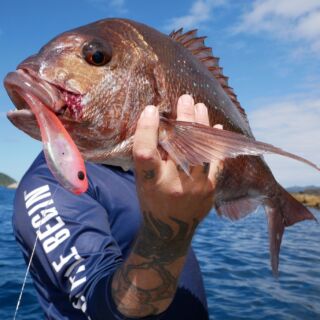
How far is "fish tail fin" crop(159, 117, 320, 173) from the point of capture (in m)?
1.74

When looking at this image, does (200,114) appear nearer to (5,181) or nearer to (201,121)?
(201,121)

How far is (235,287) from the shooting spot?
24.0ft

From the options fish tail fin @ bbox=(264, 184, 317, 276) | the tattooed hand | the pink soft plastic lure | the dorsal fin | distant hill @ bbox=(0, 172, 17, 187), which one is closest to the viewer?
the pink soft plastic lure

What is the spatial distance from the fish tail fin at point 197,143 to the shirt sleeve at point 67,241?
34.6 inches

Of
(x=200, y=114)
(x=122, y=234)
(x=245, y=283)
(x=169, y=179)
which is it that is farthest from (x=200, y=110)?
(x=245, y=283)

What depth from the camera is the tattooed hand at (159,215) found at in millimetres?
1842

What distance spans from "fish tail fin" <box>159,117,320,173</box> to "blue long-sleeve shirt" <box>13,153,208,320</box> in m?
0.68

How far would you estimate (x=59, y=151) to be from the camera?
4.98 ft

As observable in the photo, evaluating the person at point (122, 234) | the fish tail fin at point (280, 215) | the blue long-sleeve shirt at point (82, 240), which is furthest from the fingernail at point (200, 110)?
the fish tail fin at point (280, 215)

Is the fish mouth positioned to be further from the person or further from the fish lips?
the person

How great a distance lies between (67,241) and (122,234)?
0.49 meters

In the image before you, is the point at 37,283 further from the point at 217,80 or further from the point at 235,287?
the point at 235,287

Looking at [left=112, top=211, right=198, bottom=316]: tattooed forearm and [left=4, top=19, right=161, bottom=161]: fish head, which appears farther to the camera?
[left=112, top=211, right=198, bottom=316]: tattooed forearm

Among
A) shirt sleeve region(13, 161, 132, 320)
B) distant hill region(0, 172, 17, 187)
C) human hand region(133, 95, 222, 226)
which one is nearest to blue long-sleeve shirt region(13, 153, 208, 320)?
shirt sleeve region(13, 161, 132, 320)
